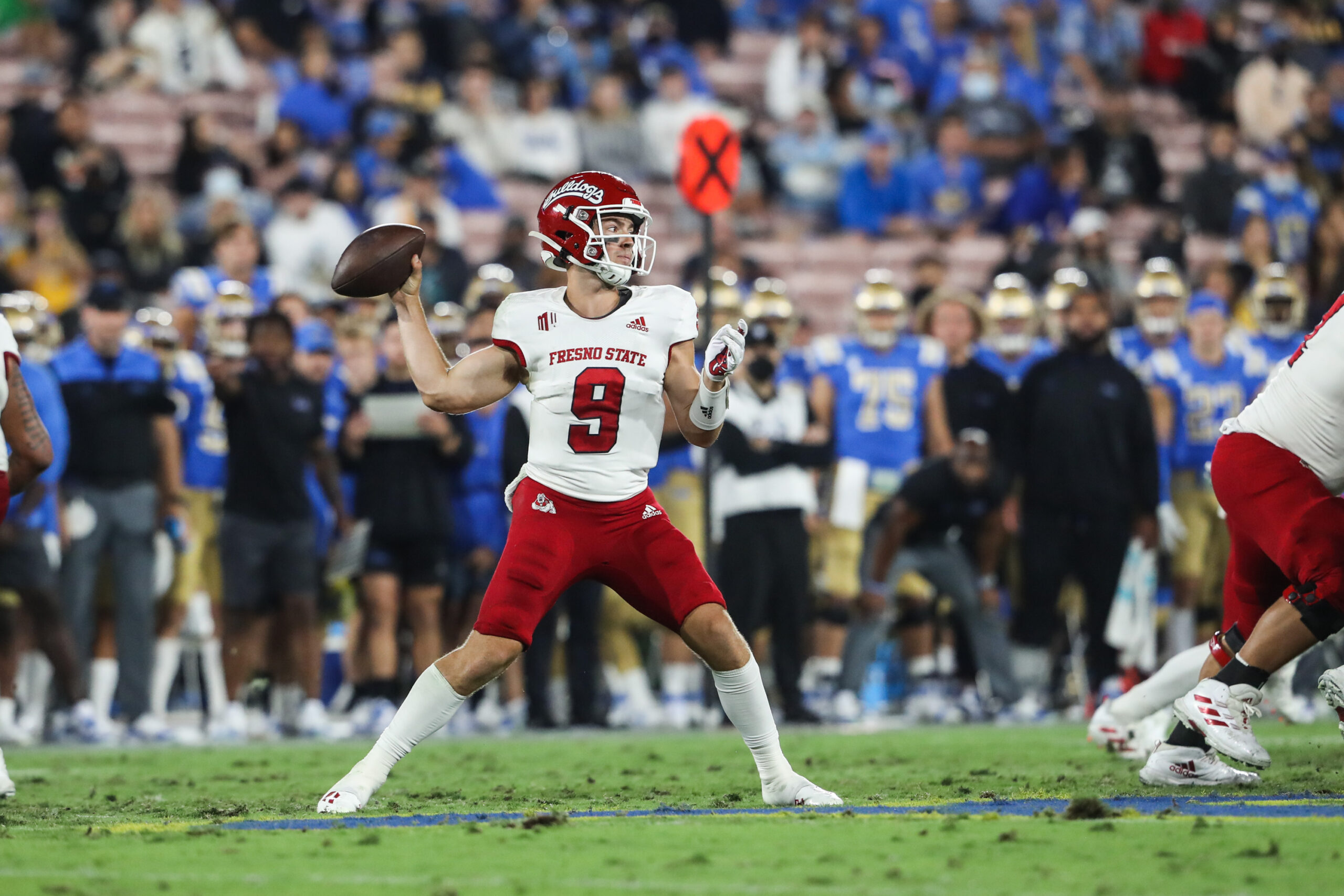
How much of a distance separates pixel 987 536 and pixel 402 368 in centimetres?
367

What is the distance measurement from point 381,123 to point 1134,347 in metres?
6.83

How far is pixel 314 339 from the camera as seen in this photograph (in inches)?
467

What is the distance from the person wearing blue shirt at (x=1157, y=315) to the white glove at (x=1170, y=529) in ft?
3.21

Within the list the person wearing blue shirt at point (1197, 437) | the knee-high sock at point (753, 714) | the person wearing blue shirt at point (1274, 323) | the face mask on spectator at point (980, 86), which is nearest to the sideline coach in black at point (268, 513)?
the knee-high sock at point (753, 714)

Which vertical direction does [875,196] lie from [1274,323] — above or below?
above

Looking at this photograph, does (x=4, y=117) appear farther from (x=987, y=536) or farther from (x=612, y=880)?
(x=612, y=880)

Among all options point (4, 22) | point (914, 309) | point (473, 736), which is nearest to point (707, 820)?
point (473, 736)

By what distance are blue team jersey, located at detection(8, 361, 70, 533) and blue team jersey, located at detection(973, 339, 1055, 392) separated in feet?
18.5

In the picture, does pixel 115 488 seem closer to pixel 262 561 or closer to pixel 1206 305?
pixel 262 561

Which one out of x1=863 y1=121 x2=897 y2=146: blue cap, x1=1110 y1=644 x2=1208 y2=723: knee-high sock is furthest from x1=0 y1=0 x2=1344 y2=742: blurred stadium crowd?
x1=1110 y1=644 x2=1208 y2=723: knee-high sock

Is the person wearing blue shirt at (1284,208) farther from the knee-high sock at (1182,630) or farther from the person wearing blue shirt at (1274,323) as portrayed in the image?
the knee-high sock at (1182,630)

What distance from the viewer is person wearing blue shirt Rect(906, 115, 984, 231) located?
1781 cm

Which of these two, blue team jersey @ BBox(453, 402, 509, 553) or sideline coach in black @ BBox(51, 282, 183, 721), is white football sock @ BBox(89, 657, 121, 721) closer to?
sideline coach in black @ BBox(51, 282, 183, 721)

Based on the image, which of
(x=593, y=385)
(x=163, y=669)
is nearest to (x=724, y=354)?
(x=593, y=385)
